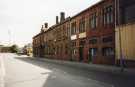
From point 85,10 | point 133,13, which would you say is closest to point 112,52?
point 133,13

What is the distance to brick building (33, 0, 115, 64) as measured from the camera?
3234cm

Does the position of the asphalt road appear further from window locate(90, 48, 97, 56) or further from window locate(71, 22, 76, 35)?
window locate(71, 22, 76, 35)

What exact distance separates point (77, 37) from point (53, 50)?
19.1 meters

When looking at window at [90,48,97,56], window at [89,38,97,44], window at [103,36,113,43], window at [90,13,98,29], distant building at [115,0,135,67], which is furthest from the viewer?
window at [90,13,98,29]

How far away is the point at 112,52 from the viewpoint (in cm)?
3153

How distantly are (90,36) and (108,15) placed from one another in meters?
5.99

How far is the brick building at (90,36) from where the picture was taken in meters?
32.3

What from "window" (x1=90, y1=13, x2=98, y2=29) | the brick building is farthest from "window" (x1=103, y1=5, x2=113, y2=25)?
"window" (x1=90, y1=13, x2=98, y2=29)

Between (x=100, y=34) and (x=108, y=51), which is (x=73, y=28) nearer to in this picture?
(x=100, y=34)

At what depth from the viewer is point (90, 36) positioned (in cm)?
3825

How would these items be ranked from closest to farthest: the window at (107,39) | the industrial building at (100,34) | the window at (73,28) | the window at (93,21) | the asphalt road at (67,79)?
the asphalt road at (67,79)
the industrial building at (100,34)
the window at (107,39)
the window at (93,21)
the window at (73,28)

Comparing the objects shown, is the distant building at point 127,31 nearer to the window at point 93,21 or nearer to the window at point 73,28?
the window at point 93,21

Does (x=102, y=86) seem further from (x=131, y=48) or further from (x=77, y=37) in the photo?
(x=77, y=37)

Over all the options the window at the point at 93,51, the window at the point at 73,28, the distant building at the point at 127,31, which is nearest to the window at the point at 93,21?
the window at the point at 93,51
